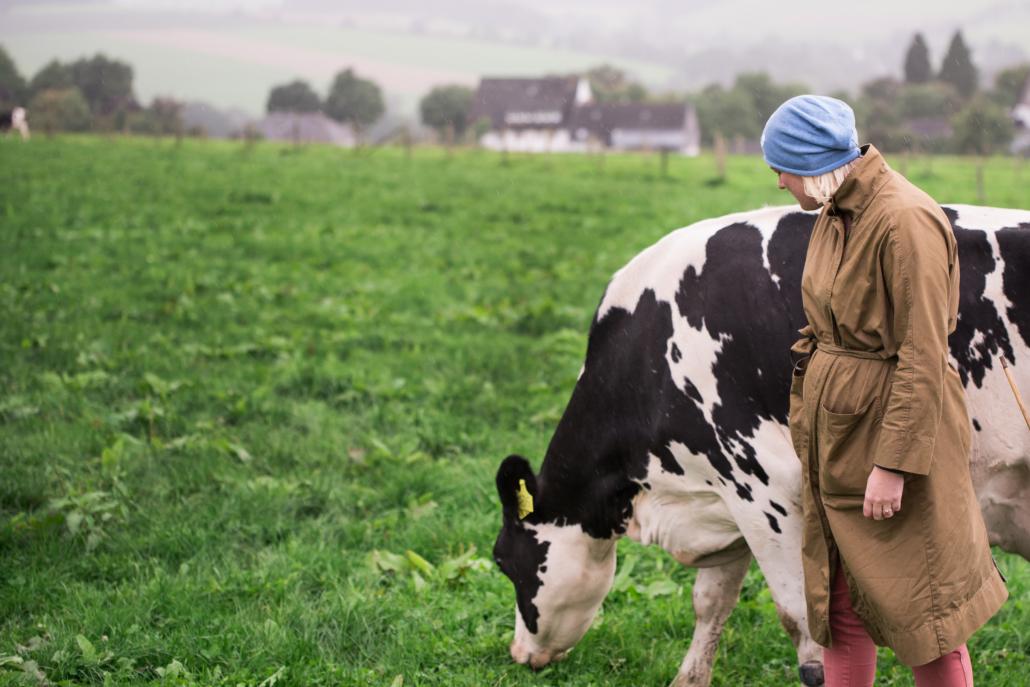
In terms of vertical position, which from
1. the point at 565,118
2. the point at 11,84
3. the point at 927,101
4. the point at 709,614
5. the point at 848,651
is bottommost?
the point at 709,614

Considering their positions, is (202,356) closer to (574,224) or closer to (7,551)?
(7,551)

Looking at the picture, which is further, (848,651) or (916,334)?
(848,651)

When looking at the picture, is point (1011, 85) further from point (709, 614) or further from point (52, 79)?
point (709, 614)

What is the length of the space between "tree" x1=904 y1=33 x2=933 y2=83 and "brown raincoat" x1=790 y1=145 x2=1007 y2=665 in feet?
231

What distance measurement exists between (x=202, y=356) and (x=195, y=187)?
37.6 feet

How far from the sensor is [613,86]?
3386 inches

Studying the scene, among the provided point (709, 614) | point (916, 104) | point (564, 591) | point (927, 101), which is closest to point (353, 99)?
point (916, 104)

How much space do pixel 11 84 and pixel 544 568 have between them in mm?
36369

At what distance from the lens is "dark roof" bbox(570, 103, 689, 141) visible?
7175 centimetres

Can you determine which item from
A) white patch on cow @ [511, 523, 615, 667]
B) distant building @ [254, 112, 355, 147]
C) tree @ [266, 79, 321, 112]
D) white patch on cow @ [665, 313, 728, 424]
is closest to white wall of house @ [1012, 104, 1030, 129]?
distant building @ [254, 112, 355, 147]

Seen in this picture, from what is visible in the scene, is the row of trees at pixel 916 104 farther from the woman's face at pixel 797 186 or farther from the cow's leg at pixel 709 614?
the woman's face at pixel 797 186

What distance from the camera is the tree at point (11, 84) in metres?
33.6

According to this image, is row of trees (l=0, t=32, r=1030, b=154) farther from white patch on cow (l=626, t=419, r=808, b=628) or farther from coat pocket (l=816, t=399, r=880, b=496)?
coat pocket (l=816, t=399, r=880, b=496)

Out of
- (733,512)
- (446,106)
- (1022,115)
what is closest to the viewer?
(733,512)
